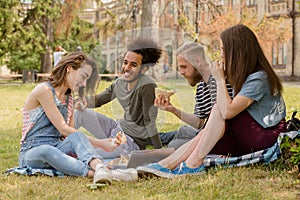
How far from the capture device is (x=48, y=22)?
2167cm

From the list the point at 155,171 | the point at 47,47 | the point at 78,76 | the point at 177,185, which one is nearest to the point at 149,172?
the point at 155,171

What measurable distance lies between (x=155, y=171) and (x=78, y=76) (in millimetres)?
745

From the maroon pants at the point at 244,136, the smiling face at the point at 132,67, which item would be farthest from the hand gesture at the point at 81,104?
the maroon pants at the point at 244,136

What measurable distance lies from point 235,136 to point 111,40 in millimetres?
998

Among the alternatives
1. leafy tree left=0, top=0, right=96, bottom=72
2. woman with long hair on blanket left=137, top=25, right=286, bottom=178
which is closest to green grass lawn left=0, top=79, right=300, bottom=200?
woman with long hair on blanket left=137, top=25, right=286, bottom=178

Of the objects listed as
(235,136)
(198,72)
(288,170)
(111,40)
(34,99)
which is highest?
(111,40)

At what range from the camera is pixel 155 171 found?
2.82 m

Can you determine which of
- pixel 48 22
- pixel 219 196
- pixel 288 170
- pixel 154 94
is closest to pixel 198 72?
pixel 154 94

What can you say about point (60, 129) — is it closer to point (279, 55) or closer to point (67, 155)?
point (67, 155)

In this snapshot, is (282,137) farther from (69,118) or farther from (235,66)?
(69,118)

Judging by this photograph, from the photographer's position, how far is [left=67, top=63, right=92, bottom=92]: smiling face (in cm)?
279

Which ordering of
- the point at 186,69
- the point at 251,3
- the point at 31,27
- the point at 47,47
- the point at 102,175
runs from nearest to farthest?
the point at 186,69 < the point at 102,175 < the point at 31,27 < the point at 47,47 < the point at 251,3

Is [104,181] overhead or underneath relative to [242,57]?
underneath

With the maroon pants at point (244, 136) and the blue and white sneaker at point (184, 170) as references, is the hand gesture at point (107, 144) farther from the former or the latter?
the maroon pants at point (244, 136)
